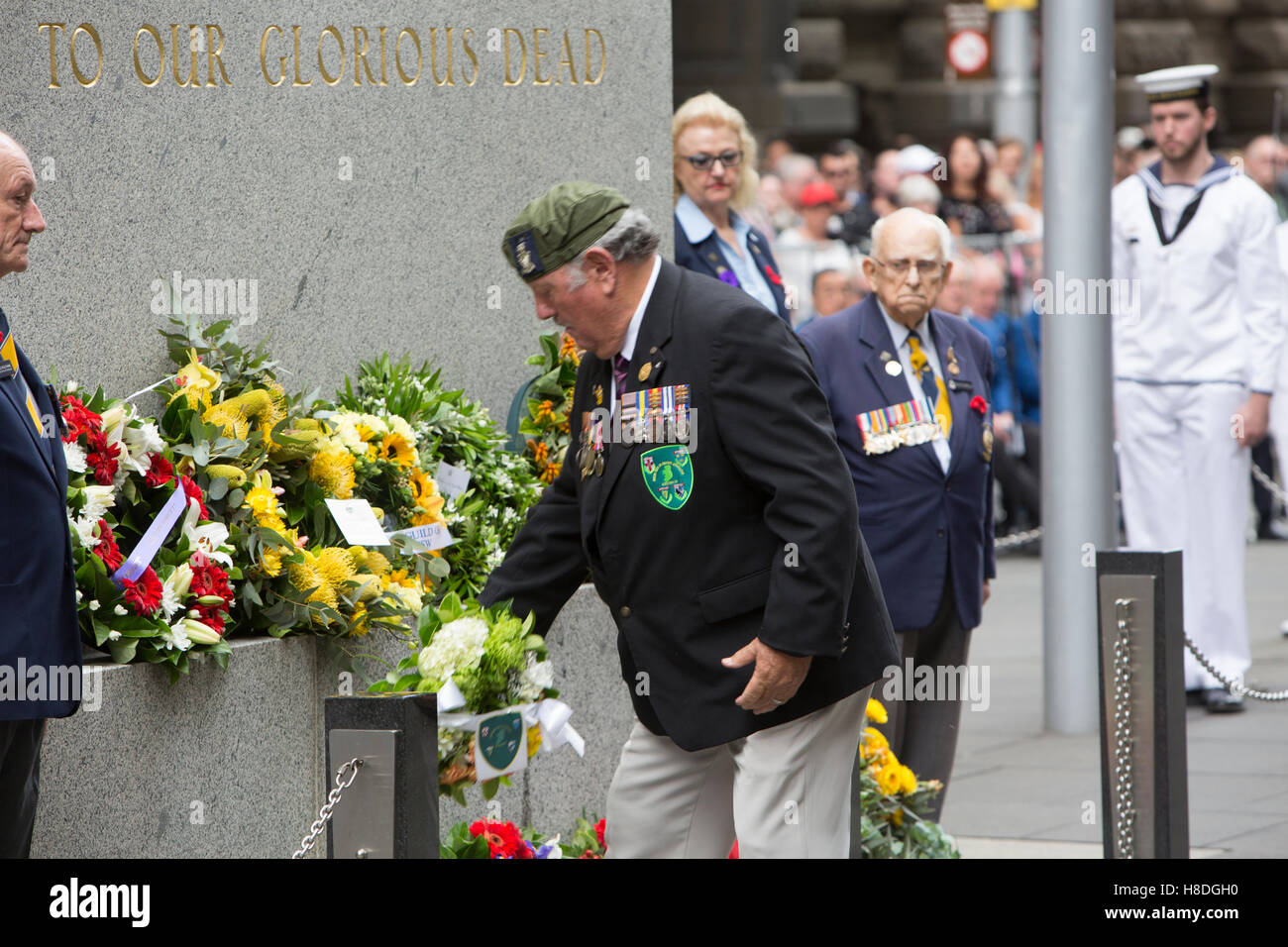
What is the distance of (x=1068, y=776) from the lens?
25.4ft

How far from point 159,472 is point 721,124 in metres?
2.94

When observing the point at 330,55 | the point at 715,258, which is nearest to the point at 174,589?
the point at 330,55

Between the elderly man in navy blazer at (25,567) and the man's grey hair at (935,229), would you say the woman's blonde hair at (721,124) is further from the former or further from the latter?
the elderly man in navy blazer at (25,567)

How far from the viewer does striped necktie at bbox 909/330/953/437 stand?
21.0ft

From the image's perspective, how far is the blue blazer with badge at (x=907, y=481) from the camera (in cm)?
627

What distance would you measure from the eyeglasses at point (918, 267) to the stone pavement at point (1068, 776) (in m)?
1.86

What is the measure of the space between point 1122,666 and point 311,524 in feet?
7.74

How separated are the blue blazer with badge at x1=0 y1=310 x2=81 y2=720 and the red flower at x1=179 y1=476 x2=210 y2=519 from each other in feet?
3.15

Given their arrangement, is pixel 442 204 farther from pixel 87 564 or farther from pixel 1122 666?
pixel 1122 666

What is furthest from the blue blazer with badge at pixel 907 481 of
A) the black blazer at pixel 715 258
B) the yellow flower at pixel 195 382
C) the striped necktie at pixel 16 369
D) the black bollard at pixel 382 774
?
the black bollard at pixel 382 774

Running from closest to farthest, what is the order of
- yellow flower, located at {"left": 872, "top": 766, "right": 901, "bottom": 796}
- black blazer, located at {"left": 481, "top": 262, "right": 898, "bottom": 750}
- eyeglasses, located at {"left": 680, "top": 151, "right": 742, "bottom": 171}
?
1. black blazer, located at {"left": 481, "top": 262, "right": 898, "bottom": 750}
2. yellow flower, located at {"left": 872, "top": 766, "right": 901, "bottom": 796}
3. eyeglasses, located at {"left": 680, "top": 151, "right": 742, "bottom": 171}

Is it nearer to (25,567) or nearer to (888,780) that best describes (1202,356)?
Result: (888,780)

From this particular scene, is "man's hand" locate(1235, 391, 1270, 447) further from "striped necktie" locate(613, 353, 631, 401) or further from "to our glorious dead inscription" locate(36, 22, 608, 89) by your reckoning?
"striped necktie" locate(613, 353, 631, 401)

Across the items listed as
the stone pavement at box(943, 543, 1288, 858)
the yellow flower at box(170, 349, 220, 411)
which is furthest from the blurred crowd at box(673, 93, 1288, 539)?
the yellow flower at box(170, 349, 220, 411)
